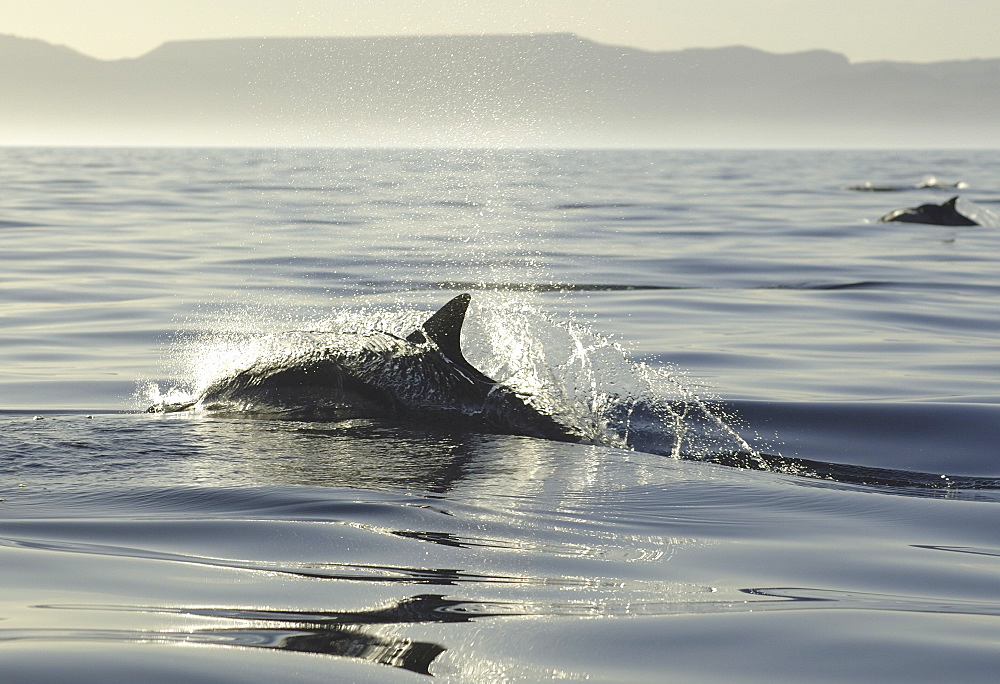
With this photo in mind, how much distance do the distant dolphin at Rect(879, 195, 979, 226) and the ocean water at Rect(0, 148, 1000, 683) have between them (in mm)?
17165

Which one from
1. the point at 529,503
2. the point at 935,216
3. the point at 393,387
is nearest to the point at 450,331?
the point at 393,387

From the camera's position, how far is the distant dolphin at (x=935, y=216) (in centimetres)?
3394

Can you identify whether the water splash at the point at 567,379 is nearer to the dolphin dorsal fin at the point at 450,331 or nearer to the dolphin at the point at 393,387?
the dolphin at the point at 393,387

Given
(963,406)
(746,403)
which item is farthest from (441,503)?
(963,406)

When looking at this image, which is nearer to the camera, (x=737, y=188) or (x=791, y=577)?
→ (x=791, y=577)

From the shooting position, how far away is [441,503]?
604 centimetres

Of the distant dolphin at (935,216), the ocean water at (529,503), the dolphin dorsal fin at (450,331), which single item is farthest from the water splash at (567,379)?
the distant dolphin at (935,216)

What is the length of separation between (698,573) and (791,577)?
14.6 inches

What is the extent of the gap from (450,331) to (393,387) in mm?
537

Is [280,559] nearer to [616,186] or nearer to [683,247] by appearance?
[683,247]

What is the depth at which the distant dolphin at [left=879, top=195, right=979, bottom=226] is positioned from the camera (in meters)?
33.9

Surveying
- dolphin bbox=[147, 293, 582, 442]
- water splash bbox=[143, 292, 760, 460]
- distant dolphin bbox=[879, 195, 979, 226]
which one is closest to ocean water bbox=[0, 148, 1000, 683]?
water splash bbox=[143, 292, 760, 460]

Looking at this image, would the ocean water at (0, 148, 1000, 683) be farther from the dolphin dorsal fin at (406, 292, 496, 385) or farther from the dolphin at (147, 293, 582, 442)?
the dolphin dorsal fin at (406, 292, 496, 385)

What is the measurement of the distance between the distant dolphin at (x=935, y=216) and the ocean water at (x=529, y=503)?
17165 millimetres
